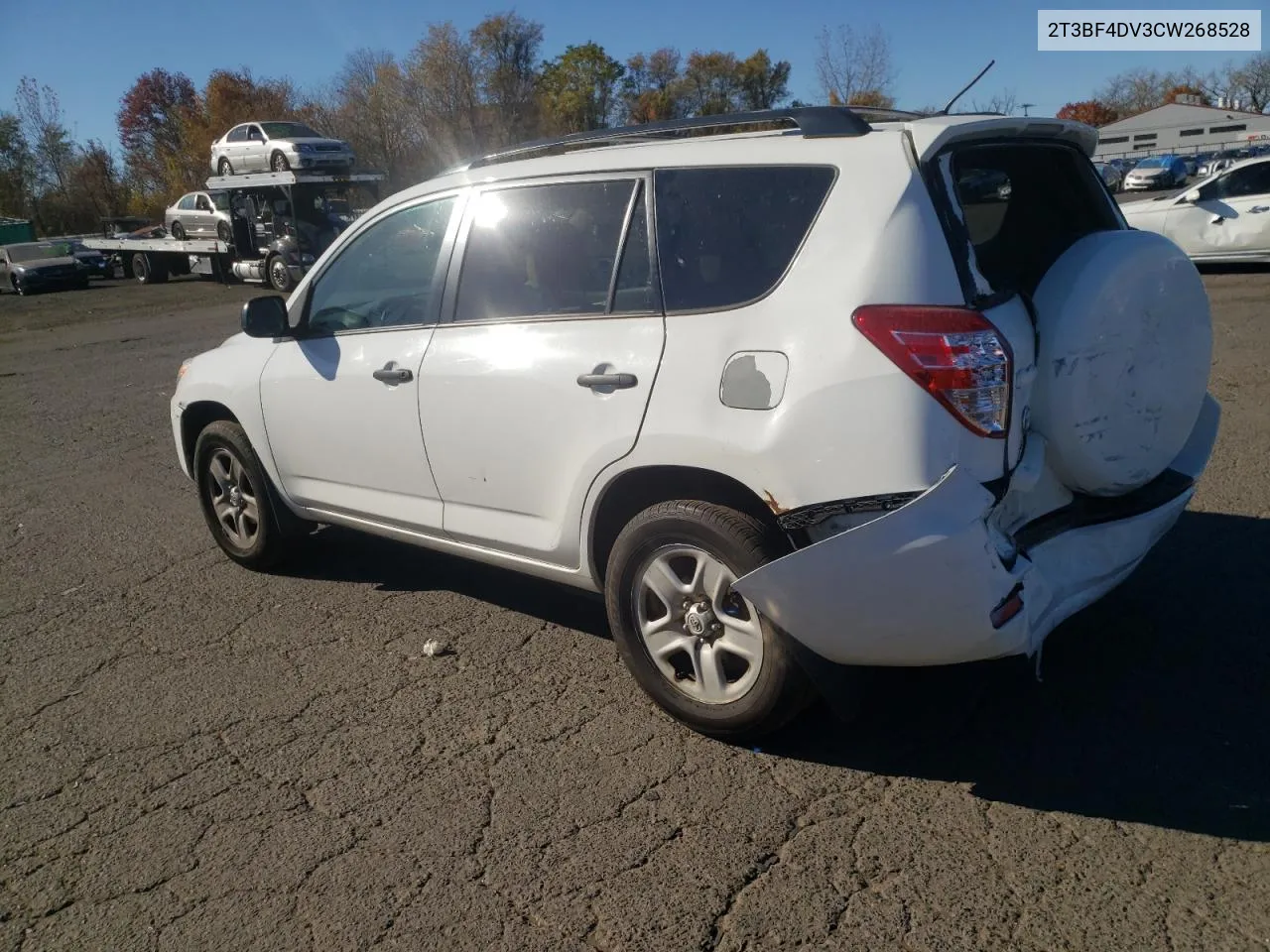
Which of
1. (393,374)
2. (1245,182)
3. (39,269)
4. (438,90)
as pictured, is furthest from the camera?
(438,90)

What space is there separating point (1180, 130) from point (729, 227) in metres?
96.1

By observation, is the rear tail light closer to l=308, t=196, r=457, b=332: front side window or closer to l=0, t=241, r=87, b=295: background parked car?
l=308, t=196, r=457, b=332: front side window

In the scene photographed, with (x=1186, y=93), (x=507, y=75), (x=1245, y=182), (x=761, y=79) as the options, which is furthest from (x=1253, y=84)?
(x=1245, y=182)

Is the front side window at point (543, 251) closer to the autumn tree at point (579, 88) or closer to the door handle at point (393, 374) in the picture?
the door handle at point (393, 374)

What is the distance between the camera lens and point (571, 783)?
3.24 m

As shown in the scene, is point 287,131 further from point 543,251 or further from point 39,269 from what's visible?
point 543,251

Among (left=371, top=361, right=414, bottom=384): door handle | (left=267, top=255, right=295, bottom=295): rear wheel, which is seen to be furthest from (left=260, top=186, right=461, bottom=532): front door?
(left=267, top=255, right=295, bottom=295): rear wheel

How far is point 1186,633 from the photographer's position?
393 centimetres

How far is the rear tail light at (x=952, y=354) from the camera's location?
2.79 meters

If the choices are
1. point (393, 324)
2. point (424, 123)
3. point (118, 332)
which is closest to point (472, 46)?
point (424, 123)

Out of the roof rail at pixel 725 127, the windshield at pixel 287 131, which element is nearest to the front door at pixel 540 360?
the roof rail at pixel 725 127

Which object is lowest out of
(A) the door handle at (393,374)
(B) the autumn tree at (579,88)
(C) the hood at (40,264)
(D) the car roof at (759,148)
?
(A) the door handle at (393,374)

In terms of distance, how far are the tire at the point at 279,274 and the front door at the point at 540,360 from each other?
21026mm

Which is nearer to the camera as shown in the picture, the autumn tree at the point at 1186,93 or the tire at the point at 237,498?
the tire at the point at 237,498
